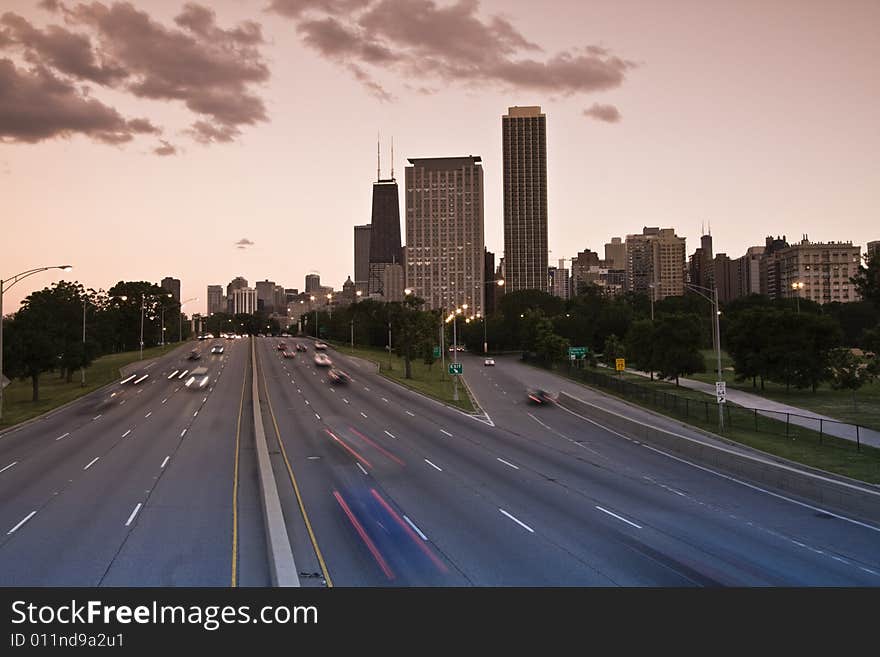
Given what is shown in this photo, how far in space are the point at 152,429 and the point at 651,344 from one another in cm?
5425

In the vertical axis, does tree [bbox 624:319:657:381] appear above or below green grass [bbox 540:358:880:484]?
above

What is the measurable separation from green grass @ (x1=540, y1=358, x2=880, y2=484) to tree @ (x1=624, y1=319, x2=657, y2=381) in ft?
80.5

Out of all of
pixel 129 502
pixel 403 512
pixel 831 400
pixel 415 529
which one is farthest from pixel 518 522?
pixel 831 400

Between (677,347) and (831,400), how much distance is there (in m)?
15.7

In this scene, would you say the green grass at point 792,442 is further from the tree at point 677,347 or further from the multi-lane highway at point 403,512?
the tree at point 677,347

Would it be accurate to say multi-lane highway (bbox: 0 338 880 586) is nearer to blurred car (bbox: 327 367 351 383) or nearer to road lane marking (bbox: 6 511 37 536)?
road lane marking (bbox: 6 511 37 536)

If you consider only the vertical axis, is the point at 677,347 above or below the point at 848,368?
above

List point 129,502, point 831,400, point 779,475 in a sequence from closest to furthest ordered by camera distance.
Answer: point 129,502 < point 779,475 < point 831,400

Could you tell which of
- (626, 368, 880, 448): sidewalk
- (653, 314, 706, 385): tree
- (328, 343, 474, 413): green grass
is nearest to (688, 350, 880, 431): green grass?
(626, 368, 880, 448): sidewalk

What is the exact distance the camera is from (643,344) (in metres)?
79.2

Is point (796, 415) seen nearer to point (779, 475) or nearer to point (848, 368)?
point (779, 475)

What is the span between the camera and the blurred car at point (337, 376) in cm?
7356

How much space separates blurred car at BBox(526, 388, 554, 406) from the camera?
192 ft
